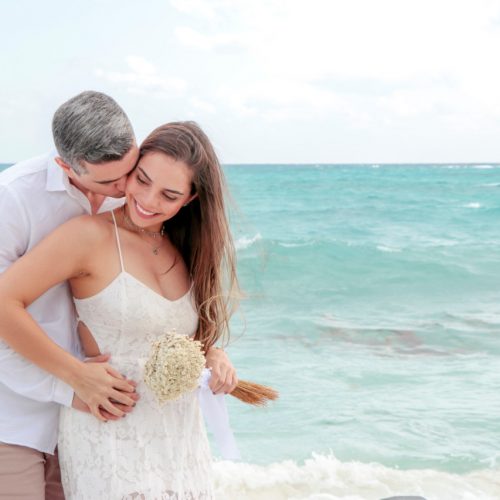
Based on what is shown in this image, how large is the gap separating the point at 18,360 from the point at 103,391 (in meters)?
0.29

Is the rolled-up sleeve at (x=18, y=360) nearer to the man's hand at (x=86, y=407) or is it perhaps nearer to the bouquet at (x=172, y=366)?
the man's hand at (x=86, y=407)

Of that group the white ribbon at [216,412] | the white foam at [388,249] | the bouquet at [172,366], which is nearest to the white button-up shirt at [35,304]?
the bouquet at [172,366]

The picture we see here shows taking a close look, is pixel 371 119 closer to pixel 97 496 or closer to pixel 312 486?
pixel 312 486

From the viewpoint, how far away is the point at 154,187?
2.62m

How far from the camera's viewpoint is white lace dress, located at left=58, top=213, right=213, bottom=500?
8.52ft

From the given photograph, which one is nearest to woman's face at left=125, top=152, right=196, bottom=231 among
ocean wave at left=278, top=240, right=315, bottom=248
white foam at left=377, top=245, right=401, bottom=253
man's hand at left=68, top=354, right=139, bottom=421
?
man's hand at left=68, top=354, right=139, bottom=421

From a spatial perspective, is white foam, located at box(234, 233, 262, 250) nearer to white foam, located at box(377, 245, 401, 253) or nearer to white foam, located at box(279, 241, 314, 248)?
white foam, located at box(279, 241, 314, 248)

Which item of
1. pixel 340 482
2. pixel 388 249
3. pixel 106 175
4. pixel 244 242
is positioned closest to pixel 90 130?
pixel 106 175

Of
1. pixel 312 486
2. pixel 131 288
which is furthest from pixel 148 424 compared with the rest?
pixel 312 486

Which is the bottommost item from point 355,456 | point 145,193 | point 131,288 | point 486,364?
point 486,364

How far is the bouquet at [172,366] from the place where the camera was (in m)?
2.44

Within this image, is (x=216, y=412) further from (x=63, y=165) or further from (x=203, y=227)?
(x=63, y=165)

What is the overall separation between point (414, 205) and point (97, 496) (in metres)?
28.4

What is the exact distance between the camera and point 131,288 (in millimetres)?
2627
